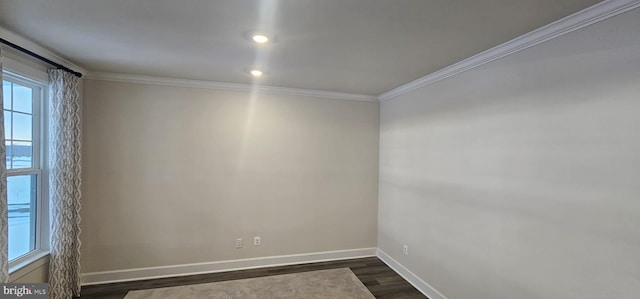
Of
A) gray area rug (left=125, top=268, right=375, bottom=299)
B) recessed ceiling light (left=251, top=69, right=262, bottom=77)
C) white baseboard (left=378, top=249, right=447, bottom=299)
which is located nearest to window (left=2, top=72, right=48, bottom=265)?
gray area rug (left=125, top=268, right=375, bottom=299)

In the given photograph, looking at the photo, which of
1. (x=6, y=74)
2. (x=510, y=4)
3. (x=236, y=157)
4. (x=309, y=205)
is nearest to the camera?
(x=510, y=4)

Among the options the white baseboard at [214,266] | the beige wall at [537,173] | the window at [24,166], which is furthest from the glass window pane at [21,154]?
the beige wall at [537,173]

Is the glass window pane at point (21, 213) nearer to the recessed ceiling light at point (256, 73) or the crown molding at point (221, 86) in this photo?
the crown molding at point (221, 86)

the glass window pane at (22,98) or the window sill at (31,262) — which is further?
the glass window pane at (22,98)

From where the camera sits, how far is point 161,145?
11.2 feet

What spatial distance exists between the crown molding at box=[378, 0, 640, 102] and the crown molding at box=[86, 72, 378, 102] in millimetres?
1334

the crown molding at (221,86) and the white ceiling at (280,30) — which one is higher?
the white ceiling at (280,30)

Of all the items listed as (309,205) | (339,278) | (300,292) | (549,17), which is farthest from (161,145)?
(549,17)

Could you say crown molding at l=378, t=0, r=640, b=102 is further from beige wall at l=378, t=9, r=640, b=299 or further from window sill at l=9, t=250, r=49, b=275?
window sill at l=9, t=250, r=49, b=275

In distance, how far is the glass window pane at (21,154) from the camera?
2381 mm

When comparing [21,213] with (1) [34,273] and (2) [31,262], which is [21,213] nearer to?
(2) [31,262]

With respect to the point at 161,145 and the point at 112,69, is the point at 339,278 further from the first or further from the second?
the point at 112,69

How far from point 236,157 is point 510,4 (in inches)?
125

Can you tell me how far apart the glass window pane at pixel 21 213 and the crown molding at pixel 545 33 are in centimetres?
409
